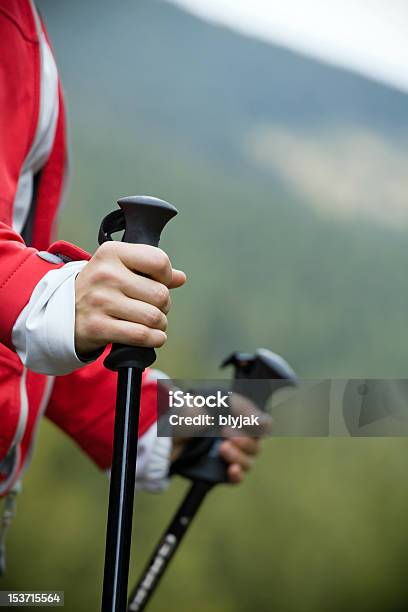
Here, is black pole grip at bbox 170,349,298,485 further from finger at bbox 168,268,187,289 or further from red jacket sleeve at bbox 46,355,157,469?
finger at bbox 168,268,187,289

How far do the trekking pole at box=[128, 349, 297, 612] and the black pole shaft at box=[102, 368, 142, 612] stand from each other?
1.12 feet

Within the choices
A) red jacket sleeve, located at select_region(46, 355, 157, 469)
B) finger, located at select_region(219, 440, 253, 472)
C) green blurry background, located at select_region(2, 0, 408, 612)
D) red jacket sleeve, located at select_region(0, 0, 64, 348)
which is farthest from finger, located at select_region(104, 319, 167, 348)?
green blurry background, located at select_region(2, 0, 408, 612)

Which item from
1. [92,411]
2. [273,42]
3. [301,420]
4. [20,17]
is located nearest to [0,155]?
[20,17]

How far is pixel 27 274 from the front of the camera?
1.33ft

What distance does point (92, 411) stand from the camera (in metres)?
0.67

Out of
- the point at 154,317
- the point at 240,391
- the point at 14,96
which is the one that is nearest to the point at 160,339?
the point at 154,317

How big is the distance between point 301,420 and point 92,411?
20 cm

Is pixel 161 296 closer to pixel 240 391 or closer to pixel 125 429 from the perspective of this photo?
pixel 125 429

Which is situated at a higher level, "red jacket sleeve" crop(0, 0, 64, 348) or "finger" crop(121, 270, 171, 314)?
"red jacket sleeve" crop(0, 0, 64, 348)

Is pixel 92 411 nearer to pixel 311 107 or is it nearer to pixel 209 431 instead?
pixel 209 431

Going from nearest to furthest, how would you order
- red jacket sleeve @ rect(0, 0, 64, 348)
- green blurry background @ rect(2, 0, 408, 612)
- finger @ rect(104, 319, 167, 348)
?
1. finger @ rect(104, 319, 167, 348)
2. red jacket sleeve @ rect(0, 0, 64, 348)
3. green blurry background @ rect(2, 0, 408, 612)

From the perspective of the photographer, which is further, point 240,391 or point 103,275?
point 240,391

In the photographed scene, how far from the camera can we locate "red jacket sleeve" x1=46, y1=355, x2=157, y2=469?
658 mm

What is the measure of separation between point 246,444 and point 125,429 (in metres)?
0.38
